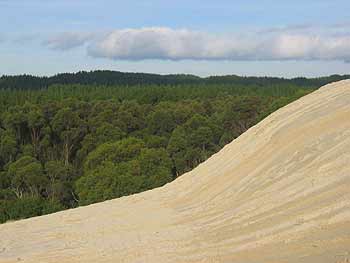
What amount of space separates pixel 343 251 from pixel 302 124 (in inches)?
404

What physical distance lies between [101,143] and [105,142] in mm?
2315

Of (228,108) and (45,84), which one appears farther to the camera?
(45,84)

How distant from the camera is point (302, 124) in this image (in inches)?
823

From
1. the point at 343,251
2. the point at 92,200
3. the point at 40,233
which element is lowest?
the point at 92,200

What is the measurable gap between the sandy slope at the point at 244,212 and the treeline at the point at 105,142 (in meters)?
23.0

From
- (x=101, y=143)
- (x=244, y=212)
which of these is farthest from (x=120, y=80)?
→ (x=244, y=212)

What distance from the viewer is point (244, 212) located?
16.4 metres

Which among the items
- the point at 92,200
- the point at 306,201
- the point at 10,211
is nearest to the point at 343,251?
the point at 306,201

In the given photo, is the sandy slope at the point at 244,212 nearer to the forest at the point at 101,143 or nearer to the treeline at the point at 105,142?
the forest at the point at 101,143

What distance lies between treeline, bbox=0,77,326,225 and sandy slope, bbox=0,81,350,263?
23.0m

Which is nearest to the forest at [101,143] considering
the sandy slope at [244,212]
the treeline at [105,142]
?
the treeline at [105,142]

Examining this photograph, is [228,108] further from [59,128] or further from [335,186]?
[335,186]

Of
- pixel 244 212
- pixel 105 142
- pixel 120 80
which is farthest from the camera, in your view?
pixel 120 80

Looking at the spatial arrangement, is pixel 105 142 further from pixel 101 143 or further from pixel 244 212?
pixel 244 212
